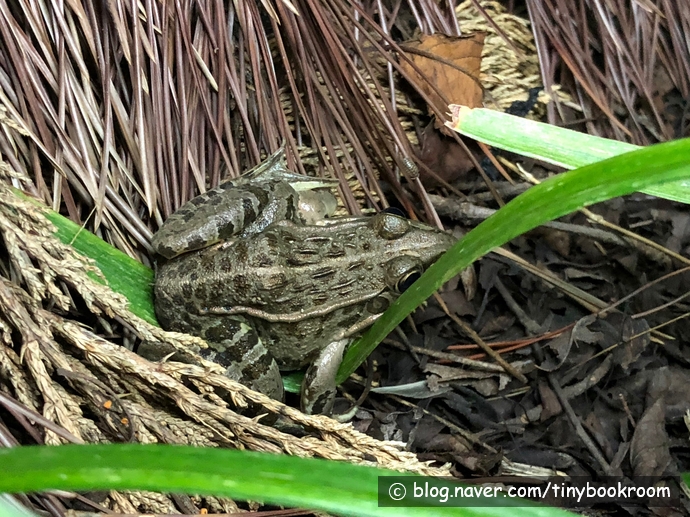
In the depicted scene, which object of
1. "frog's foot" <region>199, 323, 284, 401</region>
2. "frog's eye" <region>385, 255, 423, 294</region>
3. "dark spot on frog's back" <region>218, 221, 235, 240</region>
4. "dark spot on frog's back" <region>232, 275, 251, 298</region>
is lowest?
"frog's foot" <region>199, 323, 284, 401</region>

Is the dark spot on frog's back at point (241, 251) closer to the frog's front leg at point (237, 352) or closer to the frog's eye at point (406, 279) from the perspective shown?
the frog's front leg at point (237, 352)

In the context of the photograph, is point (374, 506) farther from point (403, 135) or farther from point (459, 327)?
point (403, 135)

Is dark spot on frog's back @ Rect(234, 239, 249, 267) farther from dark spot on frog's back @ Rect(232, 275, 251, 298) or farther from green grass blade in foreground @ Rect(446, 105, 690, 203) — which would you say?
green grass blade in foreground @ Rect(446, 105, 690, 203)

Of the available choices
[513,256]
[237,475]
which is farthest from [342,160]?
[237,475]

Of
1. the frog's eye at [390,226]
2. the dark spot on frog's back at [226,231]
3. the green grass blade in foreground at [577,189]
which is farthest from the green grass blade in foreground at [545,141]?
the dark spot on frog's back at [226,231]

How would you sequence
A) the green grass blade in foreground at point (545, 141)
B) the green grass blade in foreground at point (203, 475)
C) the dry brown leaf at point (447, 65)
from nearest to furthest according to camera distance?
the green grass blade in foreground at point (203, 475), the green grass blade in foreground at point (545, 141), the dry brown leaf at point (447, 65)

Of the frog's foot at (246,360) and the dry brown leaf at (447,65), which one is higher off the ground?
the dry brown leaf at (447,65)

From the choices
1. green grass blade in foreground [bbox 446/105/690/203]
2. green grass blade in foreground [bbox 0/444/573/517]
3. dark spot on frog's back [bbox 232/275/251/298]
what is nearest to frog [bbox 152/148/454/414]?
dark spot on frog's back [bbox 232/275/251/298]
